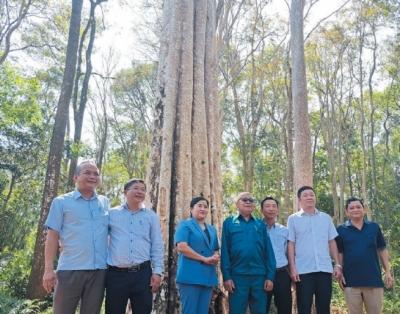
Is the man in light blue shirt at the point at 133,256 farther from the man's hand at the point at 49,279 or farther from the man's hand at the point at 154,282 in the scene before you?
the man's hand at the point at 49,279

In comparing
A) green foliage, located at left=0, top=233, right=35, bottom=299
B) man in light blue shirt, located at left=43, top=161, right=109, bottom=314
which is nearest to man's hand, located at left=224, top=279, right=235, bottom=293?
man in light blue shirt, located at left=43, top=161, right=109, bottom=314

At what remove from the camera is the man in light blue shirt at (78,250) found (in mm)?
3039

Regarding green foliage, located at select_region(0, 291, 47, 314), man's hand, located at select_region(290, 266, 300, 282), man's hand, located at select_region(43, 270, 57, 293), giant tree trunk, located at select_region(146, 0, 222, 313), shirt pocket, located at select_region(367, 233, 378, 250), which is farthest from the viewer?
green foliage, located at select_region(0, 291, 47, 314)

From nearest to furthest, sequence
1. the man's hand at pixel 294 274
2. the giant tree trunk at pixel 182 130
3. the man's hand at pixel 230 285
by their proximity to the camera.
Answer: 1. the man's hand at pixel 230 285
2. the man's hand at pixel 294 274
3. the giant tree trunk at pixel 182 130

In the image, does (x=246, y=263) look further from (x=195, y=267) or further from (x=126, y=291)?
(x=126, y=291)

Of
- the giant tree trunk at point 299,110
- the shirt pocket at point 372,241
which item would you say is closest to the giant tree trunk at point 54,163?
the giant tree trunk at point 299,110

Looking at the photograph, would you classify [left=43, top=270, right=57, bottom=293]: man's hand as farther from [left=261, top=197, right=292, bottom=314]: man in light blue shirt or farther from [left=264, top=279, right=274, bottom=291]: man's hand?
[left=261, top=197, right=292, bottom=314]: man in light blue shirt

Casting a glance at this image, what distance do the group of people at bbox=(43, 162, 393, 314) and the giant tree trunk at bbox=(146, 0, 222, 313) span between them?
0.60m

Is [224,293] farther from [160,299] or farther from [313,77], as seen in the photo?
[313,77]

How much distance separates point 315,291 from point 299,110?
4302 mm

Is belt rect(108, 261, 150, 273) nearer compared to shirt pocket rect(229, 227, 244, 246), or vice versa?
belt rect(108, 261, 150, 273)

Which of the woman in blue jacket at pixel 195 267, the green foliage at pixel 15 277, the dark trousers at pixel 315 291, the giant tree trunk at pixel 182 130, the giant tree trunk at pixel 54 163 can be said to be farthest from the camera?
the green foliage at pixel 15 277

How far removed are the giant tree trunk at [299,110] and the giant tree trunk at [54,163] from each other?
5476mm

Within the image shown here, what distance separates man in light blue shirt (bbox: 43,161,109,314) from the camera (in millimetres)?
3039
